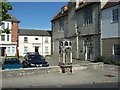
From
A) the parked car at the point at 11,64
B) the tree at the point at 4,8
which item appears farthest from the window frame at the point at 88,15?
the parked car at the point at 11,64

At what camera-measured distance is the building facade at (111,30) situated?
29422 mm

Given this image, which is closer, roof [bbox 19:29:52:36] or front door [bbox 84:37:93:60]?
front door [bbox 84:37:93:60]

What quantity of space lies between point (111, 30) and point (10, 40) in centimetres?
2883

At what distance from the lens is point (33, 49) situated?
59.9 m

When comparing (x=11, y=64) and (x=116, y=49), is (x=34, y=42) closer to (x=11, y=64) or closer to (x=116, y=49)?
(x=116, y=49)

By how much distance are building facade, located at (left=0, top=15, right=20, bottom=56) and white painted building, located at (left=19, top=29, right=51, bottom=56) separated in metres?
3.50

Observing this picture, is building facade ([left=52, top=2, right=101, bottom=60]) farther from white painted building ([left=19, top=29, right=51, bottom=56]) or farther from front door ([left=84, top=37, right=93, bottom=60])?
white painted building ([left=19, top=29, right=51, bottom=56])

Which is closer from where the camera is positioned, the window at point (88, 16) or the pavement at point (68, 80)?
the pavement at point (68, 80)

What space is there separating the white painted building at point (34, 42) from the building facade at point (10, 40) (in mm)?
3499

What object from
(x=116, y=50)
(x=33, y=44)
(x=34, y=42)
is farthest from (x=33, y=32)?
(x=116, y=50)

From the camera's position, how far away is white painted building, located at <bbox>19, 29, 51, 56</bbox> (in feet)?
192

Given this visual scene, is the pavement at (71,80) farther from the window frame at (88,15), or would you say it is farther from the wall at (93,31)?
the window frame at (88,15)

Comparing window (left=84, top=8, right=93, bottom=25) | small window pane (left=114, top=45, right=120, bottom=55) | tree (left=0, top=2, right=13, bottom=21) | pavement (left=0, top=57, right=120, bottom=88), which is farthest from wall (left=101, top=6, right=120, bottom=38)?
tree (left=0, top=2, right=13, bottom=21)

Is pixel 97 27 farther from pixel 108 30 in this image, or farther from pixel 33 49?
pixel 33 49
